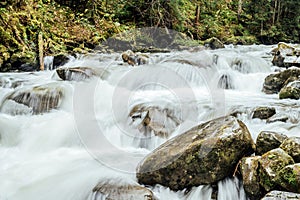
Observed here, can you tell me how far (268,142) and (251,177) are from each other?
61 cm

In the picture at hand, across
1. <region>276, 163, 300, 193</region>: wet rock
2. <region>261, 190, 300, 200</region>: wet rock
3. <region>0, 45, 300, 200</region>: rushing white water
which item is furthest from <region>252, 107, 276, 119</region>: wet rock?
<region>261, 190, 300, 200</region>: wet rock

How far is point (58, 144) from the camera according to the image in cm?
474

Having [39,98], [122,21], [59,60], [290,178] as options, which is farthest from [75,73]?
[122,21]

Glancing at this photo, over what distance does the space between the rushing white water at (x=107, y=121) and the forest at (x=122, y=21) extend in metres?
1.03

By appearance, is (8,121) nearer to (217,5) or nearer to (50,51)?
(50,51)

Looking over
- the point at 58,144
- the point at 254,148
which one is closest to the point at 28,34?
the point at 58,144

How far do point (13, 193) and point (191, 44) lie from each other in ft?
34.2

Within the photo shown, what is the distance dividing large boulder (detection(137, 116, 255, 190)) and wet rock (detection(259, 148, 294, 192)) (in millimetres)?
404

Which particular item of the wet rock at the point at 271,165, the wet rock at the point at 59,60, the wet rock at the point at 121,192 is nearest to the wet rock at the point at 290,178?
the wet rock at the point at 271,165

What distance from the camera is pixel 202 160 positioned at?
124 inches

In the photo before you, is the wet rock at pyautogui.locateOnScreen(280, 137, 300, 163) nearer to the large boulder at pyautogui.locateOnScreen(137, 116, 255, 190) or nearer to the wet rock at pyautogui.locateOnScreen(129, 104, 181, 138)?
the large boulder at pyautogui.locateOnScreen(137, 116, 255, 190)

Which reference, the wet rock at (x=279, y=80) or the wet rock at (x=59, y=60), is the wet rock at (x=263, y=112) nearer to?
the wet rock at (x=279, y=80)

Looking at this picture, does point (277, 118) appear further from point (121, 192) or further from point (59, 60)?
point (59, 60)

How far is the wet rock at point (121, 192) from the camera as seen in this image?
9.70 ft
